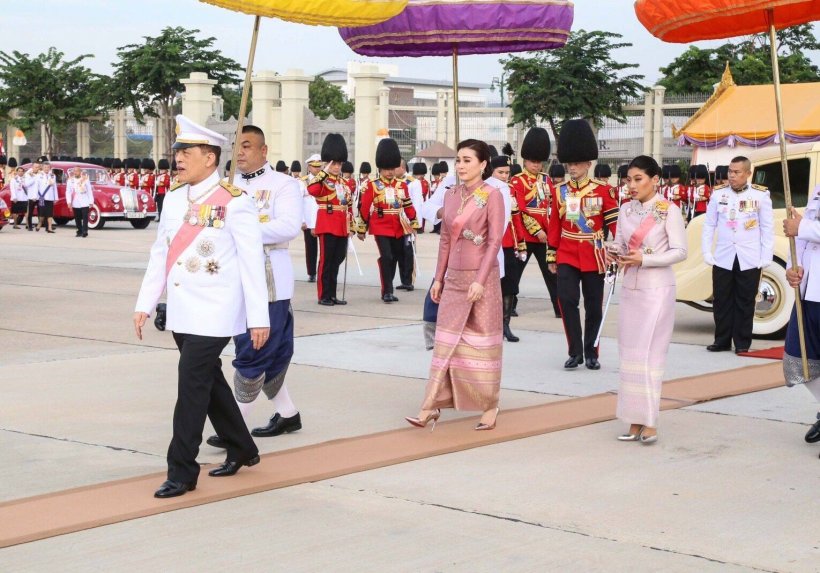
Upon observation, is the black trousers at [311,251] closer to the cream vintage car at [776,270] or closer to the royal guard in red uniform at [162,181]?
the cream vintage car at [776,270]

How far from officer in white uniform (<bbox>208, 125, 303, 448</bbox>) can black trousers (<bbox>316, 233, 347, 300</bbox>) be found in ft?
22.9

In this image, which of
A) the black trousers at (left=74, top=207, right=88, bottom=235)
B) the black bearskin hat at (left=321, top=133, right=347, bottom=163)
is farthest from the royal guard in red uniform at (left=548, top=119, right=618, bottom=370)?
the black trousers at (left=74, top=207, right=88, bottom=235)

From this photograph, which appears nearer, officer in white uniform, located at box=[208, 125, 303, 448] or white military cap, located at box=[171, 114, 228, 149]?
white military cap, located at box=[171, 114, 228, 149]

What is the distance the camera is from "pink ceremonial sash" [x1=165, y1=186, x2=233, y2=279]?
20.1 ft

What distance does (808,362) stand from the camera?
7.38 m

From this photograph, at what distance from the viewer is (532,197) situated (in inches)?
489

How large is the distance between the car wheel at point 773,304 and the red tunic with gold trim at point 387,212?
4.90 meters

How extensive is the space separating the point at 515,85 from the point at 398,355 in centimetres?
2757

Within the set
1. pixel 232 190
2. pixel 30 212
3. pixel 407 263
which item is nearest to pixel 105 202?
pixel 30 212

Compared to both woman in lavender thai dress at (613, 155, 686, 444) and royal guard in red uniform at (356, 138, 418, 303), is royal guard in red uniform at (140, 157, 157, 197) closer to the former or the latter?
royal guard in red uniform at (356, 138, 418, 303)

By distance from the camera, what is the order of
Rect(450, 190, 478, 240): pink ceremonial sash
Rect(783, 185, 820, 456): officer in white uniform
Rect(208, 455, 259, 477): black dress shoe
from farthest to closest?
Rect(450, 190, 478, 240): pink ceremonial sash → Rect(783, 185, 820, 456): officer in white uniform → Rect(208, 455, 259, 477): black dress shoe

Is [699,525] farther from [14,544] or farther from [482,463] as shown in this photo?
[14,544]

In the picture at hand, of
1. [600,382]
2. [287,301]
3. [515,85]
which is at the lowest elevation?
[600,382]

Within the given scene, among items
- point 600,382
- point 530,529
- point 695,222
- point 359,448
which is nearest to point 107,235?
point 695,222
